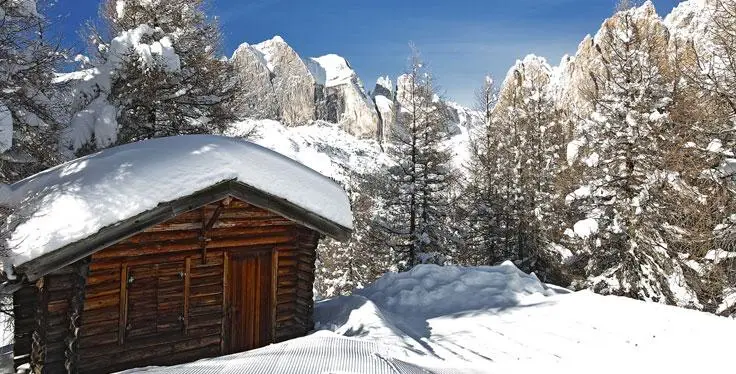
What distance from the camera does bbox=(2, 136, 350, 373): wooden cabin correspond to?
319 inches

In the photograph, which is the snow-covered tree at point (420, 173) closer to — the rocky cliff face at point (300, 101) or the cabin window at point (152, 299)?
the cabin window at point (152, 299)

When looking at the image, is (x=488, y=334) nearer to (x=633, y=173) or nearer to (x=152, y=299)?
(x=152, y=299)

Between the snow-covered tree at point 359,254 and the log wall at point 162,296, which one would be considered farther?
the snow-covered tree at point 359,254

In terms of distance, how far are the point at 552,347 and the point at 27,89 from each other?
11.6 meters

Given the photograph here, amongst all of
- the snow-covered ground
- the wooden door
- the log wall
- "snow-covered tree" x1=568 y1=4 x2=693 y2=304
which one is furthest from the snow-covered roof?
"snow-covered tree" x1=568 y1=4 x2=693 y2=304

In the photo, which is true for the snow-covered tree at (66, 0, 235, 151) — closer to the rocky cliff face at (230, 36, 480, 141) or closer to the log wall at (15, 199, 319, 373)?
the log wall at (15, 199, 319, 373)

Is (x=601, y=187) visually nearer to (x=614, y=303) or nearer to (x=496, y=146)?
(x=614, y=303)

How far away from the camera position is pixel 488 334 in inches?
435

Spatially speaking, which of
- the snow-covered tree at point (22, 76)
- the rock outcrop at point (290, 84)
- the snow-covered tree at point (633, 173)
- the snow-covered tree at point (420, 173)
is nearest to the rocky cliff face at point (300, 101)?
the rock outcrop at point (290, 84)

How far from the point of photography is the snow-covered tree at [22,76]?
8.27 metres

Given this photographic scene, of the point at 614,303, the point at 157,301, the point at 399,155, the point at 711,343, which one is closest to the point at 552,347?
the point at 711,343

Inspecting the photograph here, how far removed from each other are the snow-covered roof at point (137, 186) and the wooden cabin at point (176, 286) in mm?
169

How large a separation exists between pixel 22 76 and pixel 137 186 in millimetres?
3072

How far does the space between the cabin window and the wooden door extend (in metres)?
1.04
